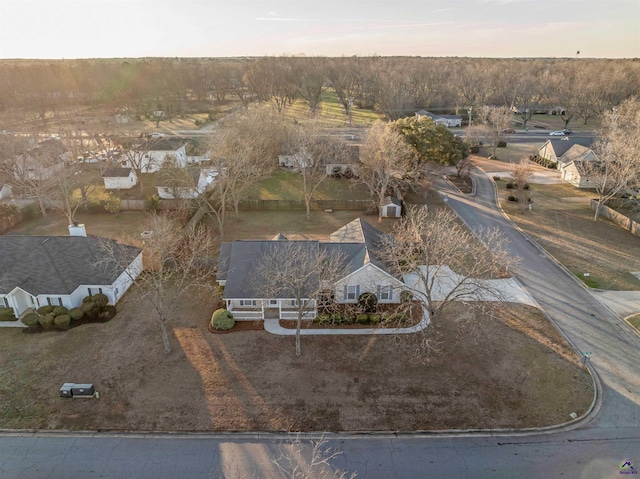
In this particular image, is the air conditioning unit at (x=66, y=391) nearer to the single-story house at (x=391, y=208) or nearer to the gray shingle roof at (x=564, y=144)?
the single-story house at (x=391, y=208)

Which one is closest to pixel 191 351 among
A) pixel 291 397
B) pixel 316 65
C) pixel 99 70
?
pixel 291 397

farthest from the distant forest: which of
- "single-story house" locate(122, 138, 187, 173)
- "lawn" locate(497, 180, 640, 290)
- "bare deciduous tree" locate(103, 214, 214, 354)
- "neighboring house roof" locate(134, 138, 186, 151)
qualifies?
"bare deciduous tree" locate(103, 214, 214, 354)

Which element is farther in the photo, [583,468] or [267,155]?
[267,155]

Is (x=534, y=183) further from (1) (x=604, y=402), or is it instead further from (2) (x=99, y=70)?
(2) (x=99, y=70)

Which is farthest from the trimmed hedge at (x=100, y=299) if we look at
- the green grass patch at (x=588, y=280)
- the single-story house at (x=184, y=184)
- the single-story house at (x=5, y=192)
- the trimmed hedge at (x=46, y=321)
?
the green grass patch at (x=588, y=280)

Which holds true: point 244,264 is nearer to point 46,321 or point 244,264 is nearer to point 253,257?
point 253,257
